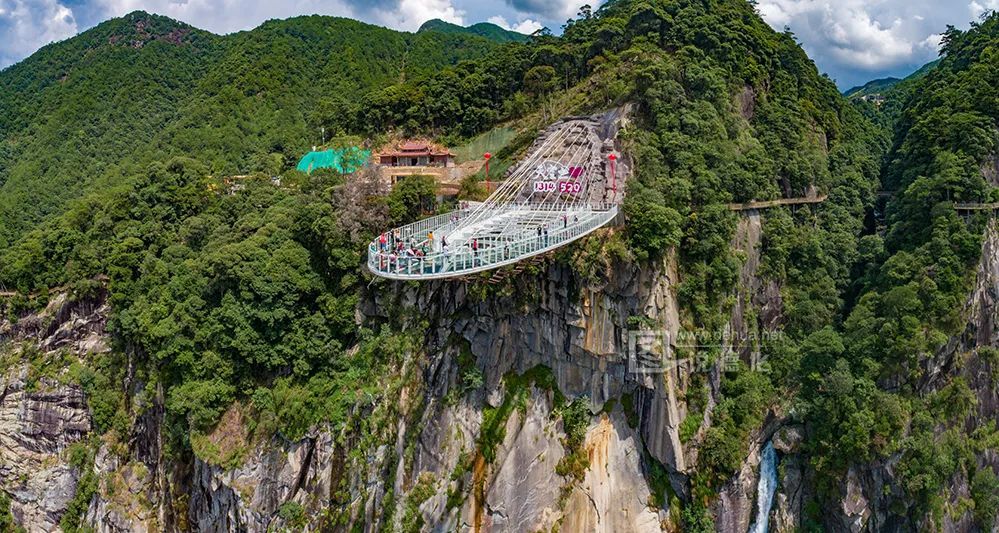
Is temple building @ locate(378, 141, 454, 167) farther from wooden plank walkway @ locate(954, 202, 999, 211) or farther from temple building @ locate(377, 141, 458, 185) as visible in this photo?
wooden plank walkway @ locate(954, 202, 999, 211)

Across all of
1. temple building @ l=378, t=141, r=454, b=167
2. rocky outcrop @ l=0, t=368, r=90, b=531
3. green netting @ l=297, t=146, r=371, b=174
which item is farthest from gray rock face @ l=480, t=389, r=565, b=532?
rocky outcrop @ l=0, t=368, r=90, b=531

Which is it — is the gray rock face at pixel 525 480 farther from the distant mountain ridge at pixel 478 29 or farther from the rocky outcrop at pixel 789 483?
the distant mountain ridge at pixel 478 29

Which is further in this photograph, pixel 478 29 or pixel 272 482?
pixel 478 29

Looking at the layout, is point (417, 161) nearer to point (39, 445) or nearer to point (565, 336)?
point (565, 336)

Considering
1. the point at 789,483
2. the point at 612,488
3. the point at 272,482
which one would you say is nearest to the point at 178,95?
the point at 272,482

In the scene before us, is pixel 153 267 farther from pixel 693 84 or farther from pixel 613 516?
pixel 693 84

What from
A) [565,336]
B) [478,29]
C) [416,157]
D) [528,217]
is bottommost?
[565,336]
